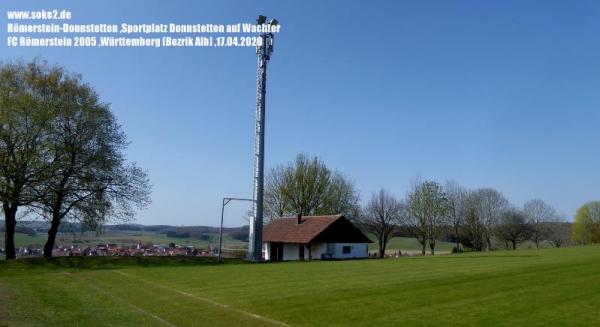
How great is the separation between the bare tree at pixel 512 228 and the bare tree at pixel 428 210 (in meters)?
13.3

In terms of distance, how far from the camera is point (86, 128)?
40.3 m

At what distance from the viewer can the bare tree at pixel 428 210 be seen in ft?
259

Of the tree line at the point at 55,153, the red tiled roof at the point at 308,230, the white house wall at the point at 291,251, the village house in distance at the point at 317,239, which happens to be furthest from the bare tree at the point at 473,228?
the tree line at the point at 55,153

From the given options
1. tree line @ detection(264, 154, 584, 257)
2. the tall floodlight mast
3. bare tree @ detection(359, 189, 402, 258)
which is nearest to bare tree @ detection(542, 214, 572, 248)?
tree line @ detection(264, 154, 584, 257)

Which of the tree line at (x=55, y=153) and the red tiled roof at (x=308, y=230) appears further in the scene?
the red tiled roof at (x=308, y=230)

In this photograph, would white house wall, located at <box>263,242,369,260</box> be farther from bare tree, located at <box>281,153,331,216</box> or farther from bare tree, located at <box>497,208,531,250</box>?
bare tree, located at <box>497,208,531,250</box>

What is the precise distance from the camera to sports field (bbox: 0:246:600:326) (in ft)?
45.8

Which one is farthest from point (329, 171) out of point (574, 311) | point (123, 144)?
point (574, 311)

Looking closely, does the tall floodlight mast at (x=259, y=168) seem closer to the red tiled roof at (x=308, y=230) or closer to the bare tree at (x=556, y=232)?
the red tiled roof at (x=308, y=230)

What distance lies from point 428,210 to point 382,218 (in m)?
7.29

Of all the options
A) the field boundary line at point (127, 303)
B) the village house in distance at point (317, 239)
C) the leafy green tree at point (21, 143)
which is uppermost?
the leafy green tree at point (21, 143)

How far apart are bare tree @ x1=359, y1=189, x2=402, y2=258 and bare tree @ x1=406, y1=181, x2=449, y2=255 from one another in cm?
297

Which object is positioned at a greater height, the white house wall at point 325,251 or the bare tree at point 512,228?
the bare tree at point 512,228

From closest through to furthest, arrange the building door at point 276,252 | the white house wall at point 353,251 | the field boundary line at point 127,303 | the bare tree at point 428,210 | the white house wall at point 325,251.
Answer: the field boundary line at point 127,303 → the white house wall at point 325,251 → the white house wall at point 353,251 → the building door at point 276,252 → the bare tree at point 428,210
